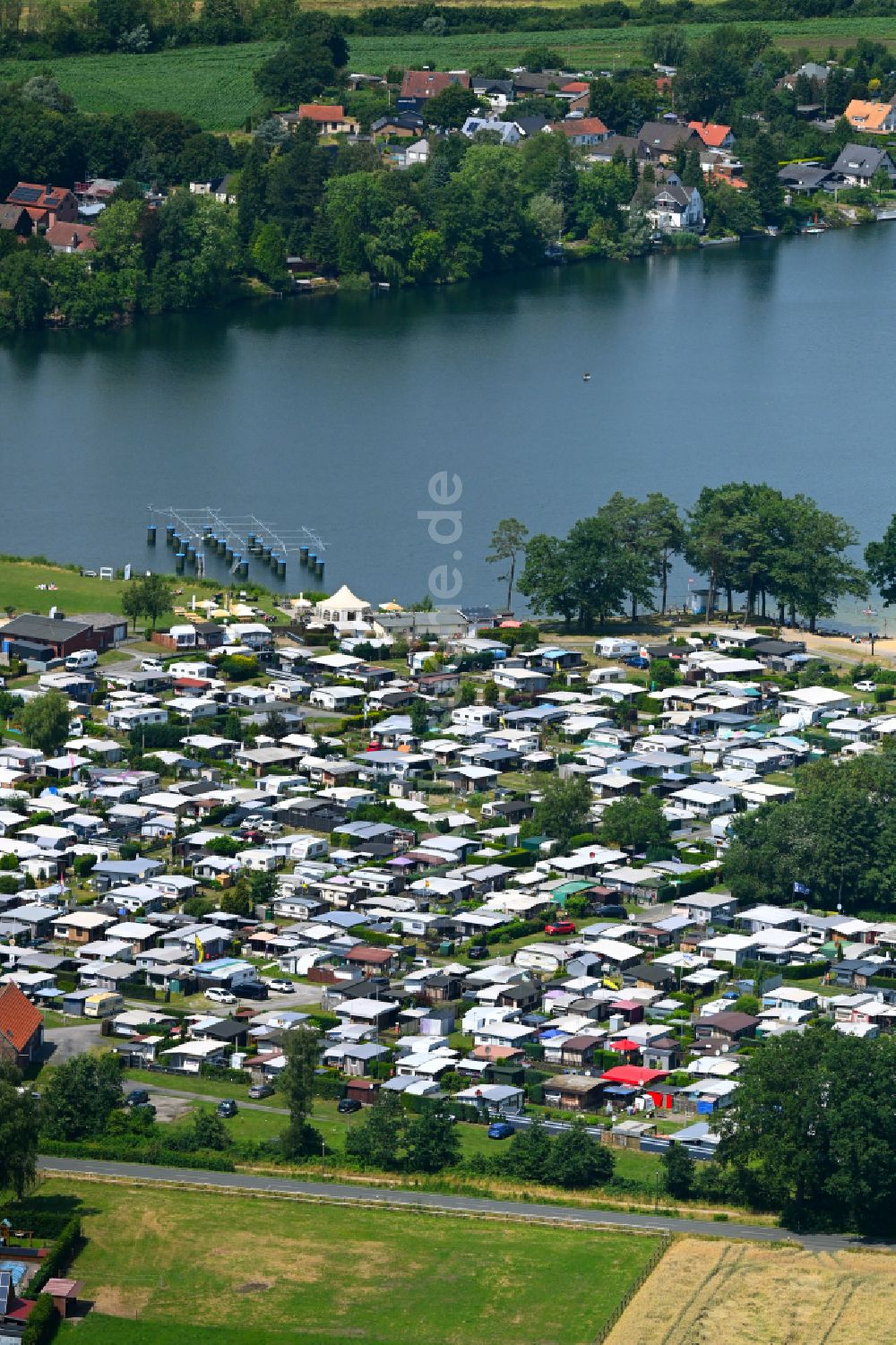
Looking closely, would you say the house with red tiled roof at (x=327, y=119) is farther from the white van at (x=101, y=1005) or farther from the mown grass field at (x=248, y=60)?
the white van at (x=101, y=1005)

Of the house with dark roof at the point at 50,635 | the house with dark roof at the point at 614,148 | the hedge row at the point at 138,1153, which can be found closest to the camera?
the hedge row at the point at 138,1153

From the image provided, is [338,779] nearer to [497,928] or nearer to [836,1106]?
[497,928]

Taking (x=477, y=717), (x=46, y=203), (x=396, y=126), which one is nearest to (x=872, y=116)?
(x=396, y=126)

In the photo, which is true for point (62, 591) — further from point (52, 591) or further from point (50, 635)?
point (50, 635)

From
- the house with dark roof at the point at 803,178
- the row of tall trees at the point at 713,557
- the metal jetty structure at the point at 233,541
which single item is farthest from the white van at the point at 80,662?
the house with dark roof at the point at 803,178

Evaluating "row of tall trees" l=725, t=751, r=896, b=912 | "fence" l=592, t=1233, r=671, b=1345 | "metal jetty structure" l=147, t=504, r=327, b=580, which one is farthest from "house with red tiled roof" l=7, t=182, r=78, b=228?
"fence" l=592, t=1233, r=671, b=1345
